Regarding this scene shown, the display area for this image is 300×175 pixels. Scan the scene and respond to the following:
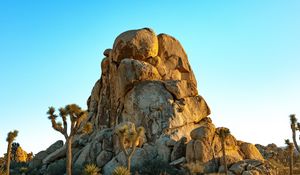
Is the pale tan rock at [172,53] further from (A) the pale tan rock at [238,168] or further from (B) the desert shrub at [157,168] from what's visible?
(A) the pale tan rock at [238,168]

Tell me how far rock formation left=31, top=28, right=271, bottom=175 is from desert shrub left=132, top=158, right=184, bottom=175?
0.46m

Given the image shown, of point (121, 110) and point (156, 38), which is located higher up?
point (156, 38)

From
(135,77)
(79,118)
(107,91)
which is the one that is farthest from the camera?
(107,91)

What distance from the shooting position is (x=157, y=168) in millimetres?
30609

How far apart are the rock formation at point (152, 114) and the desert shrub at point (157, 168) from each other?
46 centimetres

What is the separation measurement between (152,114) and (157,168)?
8715 mm

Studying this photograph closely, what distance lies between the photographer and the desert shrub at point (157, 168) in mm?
30016

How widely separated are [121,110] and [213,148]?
13212 mm

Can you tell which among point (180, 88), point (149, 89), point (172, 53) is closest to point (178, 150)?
point (149, 89)

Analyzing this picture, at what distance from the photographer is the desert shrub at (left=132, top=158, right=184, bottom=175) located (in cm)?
3002

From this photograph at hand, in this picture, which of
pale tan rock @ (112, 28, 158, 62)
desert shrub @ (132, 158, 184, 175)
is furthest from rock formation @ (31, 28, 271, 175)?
desert shrub @ (132, 158, 184, 175)

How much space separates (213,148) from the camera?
1264 inches

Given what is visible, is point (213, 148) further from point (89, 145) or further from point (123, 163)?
point (89, 145)

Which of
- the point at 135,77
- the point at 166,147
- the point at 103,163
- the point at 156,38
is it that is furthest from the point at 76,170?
the point at 156,38
